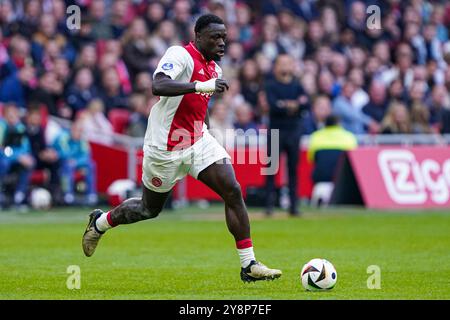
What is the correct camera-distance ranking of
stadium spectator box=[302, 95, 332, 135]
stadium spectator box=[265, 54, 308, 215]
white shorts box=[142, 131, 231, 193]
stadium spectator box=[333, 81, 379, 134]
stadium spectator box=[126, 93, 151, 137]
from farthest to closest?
stadium spectator box=[333, 81, 379, 134]
stadium spectator box=[302, 95, 332, 135]
stadium spectator box=[126, 93, 151, 137]
stadium spectator box=[265, 54, 308, 215]
white shorts box=[142, 131, 231, 193]

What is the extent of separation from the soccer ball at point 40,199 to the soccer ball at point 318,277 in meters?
12.3

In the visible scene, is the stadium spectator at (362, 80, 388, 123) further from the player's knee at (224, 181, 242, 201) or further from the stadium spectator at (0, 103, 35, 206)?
the player's knee at (224, 181, 242, 201)

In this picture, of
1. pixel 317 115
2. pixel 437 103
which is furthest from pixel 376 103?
pixel 317 115

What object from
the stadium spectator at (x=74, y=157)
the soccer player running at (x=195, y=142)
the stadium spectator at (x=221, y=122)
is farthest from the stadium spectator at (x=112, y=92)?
the soccer player running at (x=195, y=142)

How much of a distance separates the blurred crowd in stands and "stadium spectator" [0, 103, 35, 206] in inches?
0.9

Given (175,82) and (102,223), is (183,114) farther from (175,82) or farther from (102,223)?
(102,223)

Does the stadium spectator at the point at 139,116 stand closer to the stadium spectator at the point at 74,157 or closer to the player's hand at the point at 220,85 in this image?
the stadium spectator at the point at 74,157

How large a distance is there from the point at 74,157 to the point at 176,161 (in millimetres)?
11767

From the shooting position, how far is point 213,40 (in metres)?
10.8

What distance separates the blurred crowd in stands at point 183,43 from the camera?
73.3 feet

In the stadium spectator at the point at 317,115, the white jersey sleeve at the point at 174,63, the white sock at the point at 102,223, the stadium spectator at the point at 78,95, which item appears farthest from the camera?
the stadium spectator at the point at 317,115

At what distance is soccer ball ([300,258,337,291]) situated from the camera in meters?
9.94

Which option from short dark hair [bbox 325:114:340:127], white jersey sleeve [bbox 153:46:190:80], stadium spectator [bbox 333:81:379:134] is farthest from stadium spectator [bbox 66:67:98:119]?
white jersey sleeve [bbox 153:46:190:80]

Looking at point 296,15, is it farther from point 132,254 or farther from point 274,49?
point 132,254
